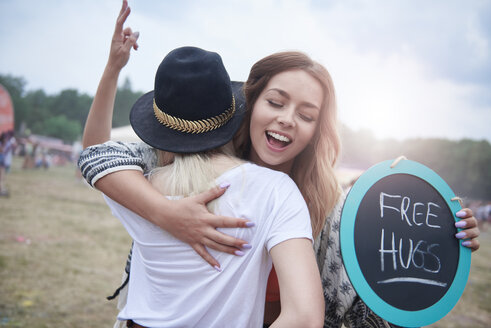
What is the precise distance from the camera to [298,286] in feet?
3.34

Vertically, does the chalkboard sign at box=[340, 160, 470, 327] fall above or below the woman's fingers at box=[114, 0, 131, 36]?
below

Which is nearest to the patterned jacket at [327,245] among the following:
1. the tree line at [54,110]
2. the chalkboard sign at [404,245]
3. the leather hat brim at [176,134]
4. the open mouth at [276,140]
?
the leather hat brim at [176,134]

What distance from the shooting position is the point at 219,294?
118cm

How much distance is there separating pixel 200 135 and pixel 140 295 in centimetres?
70

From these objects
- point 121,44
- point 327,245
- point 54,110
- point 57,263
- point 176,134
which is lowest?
point 57,263

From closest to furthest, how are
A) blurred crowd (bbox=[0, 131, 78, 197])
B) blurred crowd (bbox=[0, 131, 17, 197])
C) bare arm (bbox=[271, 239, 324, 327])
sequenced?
bare arm (bbox=[271, 239, 324, 327])
blurred crowd (bbox=[0, 131, 17, 197])
blurred crowd (bbox=[0, 131, 78, 197])

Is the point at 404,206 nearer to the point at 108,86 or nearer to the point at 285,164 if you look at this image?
the point at 285,164

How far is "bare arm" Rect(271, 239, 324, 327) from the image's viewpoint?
3.28 ft

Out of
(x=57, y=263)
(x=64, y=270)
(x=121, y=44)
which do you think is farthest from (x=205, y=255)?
(x=57, y=263)

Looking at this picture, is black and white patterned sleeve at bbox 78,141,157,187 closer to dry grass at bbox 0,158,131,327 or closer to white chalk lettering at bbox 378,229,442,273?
white chalk lettering at bbox 378,229,442,273

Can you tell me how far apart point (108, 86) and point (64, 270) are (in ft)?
13.8

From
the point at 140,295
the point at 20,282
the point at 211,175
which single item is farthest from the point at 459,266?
the point at 20,282

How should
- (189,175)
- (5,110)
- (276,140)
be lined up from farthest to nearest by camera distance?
1. (5,110)
2. (276,140)
3. (189,175)

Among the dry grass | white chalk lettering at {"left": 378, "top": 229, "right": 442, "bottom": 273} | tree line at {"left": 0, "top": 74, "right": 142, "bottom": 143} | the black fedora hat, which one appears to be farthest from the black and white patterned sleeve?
tree line at {"left": 0, "top": 74, "right": 142, "bottom": 143}
